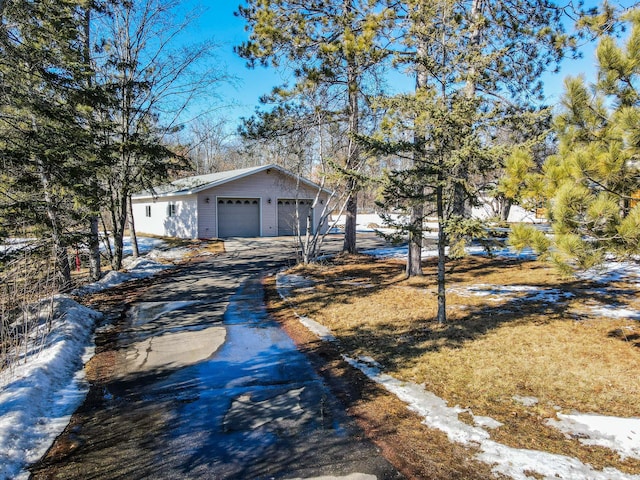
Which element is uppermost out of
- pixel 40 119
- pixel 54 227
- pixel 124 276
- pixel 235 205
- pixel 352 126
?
pixel 352 126

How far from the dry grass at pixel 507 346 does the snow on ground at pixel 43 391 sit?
3.35m

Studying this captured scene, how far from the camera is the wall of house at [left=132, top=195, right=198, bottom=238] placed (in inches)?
824

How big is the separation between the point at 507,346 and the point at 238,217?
1861cm

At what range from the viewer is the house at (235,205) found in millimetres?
20672

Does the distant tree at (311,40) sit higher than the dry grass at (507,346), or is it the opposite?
the distant tree at (311,40)

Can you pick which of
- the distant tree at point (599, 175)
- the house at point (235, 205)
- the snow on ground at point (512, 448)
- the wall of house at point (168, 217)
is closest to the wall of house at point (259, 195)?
the house at point (235, 205)

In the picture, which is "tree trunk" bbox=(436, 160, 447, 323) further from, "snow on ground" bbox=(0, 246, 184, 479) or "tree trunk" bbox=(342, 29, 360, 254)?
"snow on ground" bbox=(0, 246, 184, 479)

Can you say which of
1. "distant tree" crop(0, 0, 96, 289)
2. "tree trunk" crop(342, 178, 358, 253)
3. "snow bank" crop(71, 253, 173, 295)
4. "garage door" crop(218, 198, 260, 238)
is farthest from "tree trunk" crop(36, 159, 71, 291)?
"garage door" crop(218, 198, 260, 238)

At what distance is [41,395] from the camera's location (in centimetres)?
387

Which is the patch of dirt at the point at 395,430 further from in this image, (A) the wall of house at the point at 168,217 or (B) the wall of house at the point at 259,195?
(A) the wall of house at the point at 168,217

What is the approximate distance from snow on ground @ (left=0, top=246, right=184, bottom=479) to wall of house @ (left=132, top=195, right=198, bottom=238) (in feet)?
49.3

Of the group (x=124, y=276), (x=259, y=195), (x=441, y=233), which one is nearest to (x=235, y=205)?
(x=259, y=195)

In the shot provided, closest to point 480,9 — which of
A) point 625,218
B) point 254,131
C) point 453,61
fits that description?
point 453,61

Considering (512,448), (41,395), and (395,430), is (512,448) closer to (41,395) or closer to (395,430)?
(395,430)
